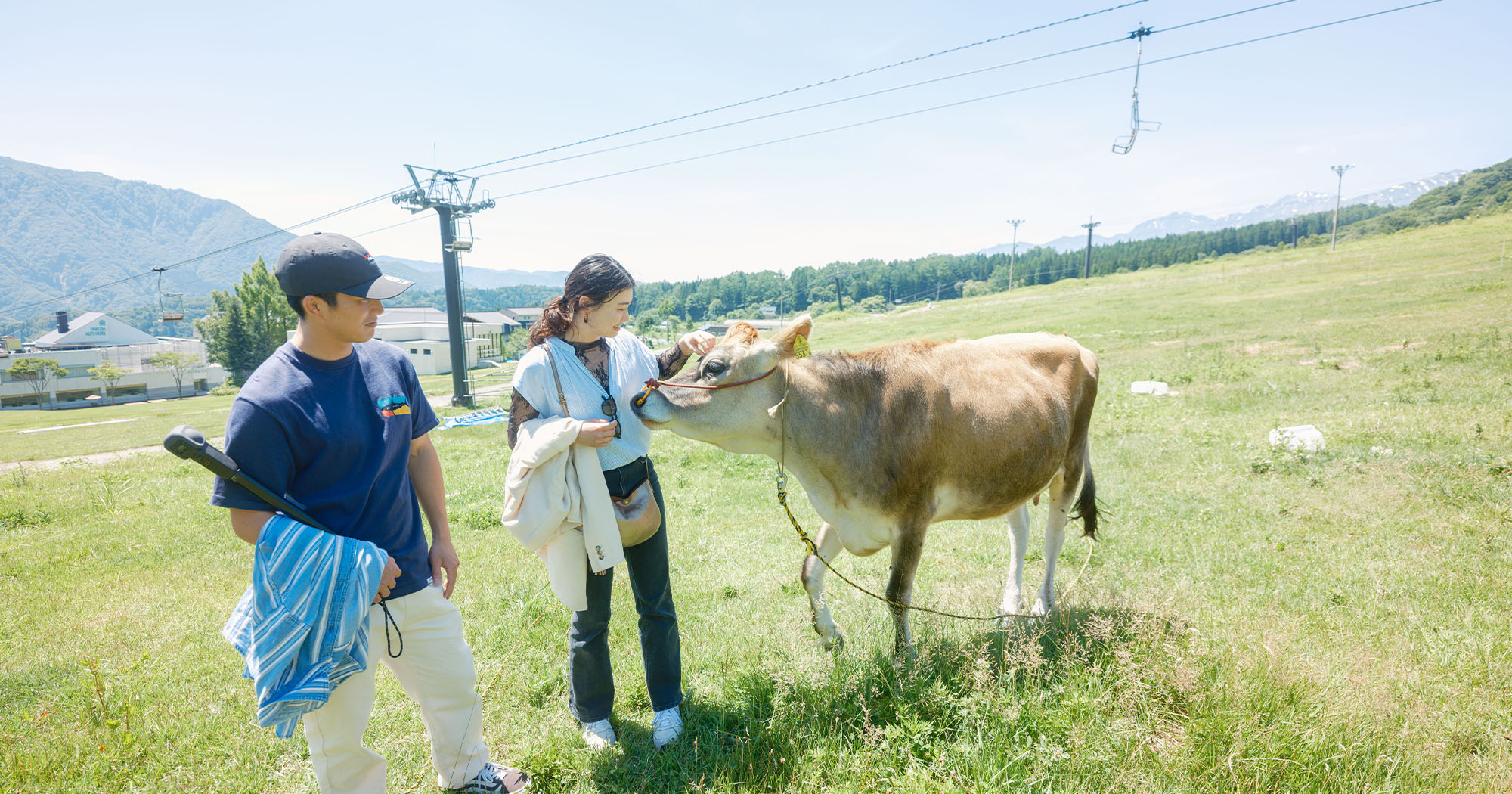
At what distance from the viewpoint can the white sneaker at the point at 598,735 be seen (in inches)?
142

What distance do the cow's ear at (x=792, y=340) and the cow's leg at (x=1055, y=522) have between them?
279 cm

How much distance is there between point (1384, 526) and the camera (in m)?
6.17

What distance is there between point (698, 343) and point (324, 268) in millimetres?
1999

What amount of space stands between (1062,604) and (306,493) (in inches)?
203

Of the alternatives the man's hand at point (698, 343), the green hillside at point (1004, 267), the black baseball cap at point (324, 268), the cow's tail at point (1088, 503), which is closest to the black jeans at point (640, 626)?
the man's hand at point (698, 343)

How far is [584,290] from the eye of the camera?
10.7ft

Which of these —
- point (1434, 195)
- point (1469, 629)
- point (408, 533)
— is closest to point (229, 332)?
point (408, 533)

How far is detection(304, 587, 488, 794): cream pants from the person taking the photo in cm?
269

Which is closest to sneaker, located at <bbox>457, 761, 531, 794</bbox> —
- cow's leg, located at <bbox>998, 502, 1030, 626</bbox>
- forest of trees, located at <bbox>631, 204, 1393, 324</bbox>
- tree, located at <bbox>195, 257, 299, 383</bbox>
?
cow's leg, located at <bbox>998, 502, 1030, 626</bbox>

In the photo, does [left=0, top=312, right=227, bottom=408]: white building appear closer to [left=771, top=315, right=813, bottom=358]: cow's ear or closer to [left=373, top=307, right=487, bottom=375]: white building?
[left=373, top=307, right=487, bottom=375]: white building

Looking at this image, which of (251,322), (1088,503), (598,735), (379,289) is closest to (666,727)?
(598,735)

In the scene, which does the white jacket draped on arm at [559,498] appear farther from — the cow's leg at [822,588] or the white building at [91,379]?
the white building at [91,379]

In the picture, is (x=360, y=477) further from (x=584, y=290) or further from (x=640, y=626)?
(x=640, y=626)

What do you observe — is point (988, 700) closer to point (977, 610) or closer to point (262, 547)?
point (977, 610)
